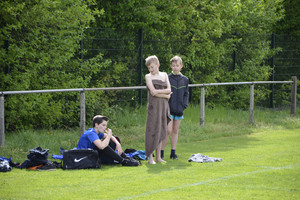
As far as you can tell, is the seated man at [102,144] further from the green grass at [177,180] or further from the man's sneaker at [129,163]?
the green grass at [177,180]

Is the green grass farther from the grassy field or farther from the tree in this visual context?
the tree

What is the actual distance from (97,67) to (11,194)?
7.34m

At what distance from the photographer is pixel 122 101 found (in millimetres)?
15758

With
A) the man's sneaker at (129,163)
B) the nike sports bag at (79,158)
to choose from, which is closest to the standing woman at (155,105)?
the man's sneaker at (129,163)

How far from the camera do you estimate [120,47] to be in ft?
52.8

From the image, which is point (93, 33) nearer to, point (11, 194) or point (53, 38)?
point (53, 38)

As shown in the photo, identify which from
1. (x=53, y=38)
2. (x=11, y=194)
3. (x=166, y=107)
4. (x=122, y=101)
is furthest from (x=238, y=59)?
(x=11, y=194)

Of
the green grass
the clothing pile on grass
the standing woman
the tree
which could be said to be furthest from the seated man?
the tree

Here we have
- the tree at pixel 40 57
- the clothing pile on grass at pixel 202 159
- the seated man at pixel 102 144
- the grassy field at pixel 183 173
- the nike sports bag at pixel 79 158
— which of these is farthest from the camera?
the tree at pixel 40 57

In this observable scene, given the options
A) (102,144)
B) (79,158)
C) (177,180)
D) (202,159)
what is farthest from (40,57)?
(177,180)

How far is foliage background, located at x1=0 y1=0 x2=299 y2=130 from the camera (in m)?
12.6

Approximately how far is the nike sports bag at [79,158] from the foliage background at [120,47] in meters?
3.42

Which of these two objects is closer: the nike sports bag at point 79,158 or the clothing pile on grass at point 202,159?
the nike sports bag at point 79,158

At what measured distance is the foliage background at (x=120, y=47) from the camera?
1262cm
